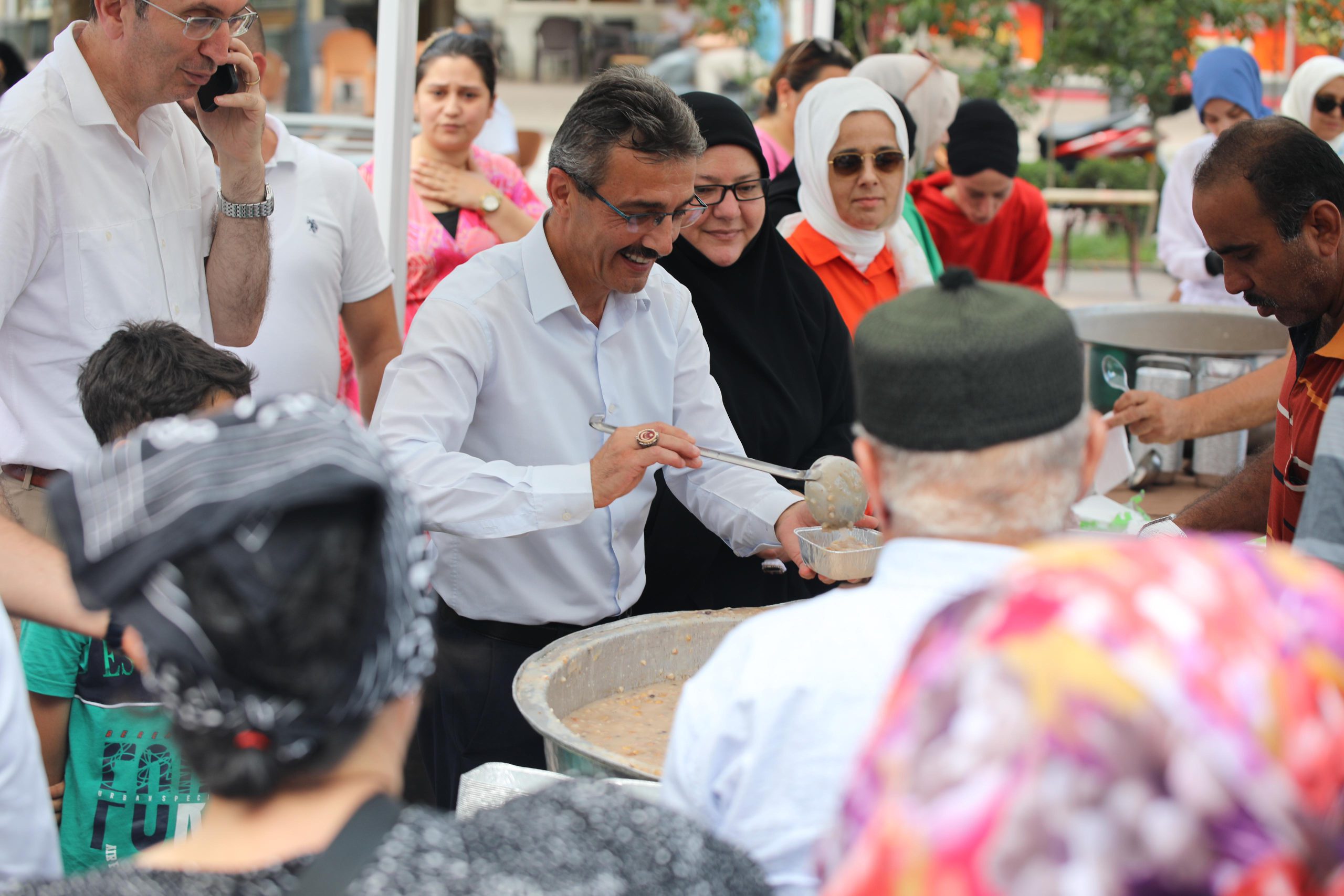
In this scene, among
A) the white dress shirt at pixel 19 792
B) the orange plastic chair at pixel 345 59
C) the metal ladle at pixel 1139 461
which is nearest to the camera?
the white dress shirt at pixel 19 792

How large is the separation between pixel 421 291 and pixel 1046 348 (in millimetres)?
3039

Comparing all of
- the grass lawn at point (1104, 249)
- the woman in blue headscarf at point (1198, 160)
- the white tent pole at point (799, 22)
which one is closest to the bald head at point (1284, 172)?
the woman in blue headscarf at point (1198, 160)

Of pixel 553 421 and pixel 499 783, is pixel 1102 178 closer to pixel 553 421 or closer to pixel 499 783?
pixel 553 421

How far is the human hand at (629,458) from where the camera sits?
2.08 metres

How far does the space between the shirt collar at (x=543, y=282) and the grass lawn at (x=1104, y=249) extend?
34.7ft

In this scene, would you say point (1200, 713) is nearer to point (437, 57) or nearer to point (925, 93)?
point (437, 57)

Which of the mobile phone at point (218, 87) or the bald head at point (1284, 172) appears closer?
the bald head at point (1284, 172)

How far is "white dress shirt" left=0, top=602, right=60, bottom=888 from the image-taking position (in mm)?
1246

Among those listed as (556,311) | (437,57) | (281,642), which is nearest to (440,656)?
(556,311)

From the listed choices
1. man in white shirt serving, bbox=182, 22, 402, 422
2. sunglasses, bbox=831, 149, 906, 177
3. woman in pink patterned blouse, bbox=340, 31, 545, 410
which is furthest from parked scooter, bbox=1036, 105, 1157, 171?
man in white shirt serving, bbox=182, 22, 402, 422

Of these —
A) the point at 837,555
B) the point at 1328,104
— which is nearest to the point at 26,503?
the point at 837,555

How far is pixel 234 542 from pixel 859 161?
2.85m

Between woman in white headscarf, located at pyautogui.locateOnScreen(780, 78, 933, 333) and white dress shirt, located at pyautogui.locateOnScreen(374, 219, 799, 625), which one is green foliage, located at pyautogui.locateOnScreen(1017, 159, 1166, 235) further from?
white dress shirt, located at pyautogui.locateOnScreen(374, 219, 799, 625)

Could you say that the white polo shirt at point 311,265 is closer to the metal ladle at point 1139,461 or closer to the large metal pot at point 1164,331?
the metal ladle at point 1139,461
